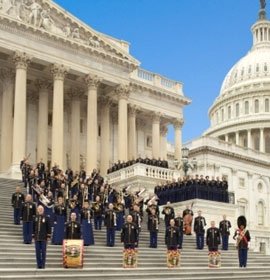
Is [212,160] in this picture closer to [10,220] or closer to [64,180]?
[64,180]

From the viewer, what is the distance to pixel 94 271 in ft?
58.3

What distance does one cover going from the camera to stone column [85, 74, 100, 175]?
41469 mm

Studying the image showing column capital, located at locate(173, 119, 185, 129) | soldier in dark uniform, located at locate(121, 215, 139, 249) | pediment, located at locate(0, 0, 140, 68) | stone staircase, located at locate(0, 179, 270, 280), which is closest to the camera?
stone staircase, located at locate(0, 179, 270, 280)

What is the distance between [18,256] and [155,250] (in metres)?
6.28

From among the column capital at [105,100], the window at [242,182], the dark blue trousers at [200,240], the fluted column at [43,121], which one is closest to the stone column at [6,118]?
the fluted column at [43,121]

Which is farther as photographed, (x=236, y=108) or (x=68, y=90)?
(x=236, y=108)

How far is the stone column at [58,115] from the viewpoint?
130 feet

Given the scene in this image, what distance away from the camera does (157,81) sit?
5122 centimetres

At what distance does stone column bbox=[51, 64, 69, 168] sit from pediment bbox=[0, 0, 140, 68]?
2.43 metres

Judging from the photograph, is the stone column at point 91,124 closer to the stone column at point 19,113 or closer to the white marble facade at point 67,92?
the white marble facade at point 67,92

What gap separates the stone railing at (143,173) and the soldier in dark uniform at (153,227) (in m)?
12.9

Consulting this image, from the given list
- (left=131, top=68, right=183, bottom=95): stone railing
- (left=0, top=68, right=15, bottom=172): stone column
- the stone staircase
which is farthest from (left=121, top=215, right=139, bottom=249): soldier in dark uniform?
(left=131, top=68, right=183, bottom=95): stone railing

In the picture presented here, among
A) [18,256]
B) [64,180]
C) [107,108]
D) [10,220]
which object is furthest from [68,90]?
[18,256]

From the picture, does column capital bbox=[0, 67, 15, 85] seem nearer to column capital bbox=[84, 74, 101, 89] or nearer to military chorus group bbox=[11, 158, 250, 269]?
column capital bbox=[84, 74, 101, 89]
